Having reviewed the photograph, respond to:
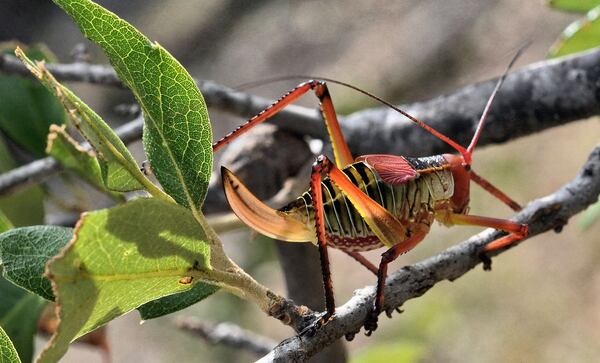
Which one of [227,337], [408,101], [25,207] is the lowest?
[227,337]

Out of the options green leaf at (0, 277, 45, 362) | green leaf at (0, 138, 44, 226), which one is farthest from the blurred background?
green leaf at (0, 138, 44, 226)

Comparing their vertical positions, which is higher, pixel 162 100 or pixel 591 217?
pixel 162 100

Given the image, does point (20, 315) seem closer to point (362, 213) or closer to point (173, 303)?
point (173, 303)

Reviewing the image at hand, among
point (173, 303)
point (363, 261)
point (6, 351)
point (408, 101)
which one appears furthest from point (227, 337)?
point (408, 101)

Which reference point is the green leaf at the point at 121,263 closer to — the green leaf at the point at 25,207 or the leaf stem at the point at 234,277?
the leaf stem at the point at 234,277

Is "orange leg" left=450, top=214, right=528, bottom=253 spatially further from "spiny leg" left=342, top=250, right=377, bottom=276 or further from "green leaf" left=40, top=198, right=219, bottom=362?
"green leaf" left=40, top=198, right=219, bottom=362
